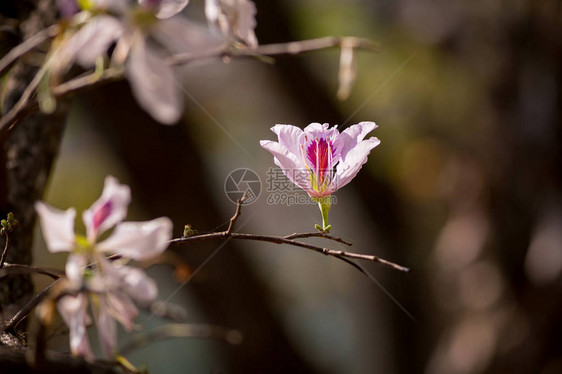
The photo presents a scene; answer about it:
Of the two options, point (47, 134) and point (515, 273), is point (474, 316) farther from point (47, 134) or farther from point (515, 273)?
point (47, 134)

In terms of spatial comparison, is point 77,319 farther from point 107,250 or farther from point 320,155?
point 320,155

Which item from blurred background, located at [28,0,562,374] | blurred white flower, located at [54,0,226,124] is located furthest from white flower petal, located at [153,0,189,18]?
blurred background, located at [28,0,562,374]

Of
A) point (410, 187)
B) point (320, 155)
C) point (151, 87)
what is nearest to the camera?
point (151, 87)

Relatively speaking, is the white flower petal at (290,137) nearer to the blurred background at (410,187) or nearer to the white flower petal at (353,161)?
the white flower petal at (353,161)

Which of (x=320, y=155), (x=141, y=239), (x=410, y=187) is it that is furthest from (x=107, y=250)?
(x=410, y=187)

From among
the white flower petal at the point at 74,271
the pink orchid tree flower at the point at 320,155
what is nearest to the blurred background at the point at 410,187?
the pink orchid tree flower at the point at 320,155

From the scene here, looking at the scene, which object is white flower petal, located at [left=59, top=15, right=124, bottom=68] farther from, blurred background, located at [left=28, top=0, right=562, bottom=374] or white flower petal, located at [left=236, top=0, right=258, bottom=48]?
blurred background, located at [left=28, top=0, right=562, bottom=374]
